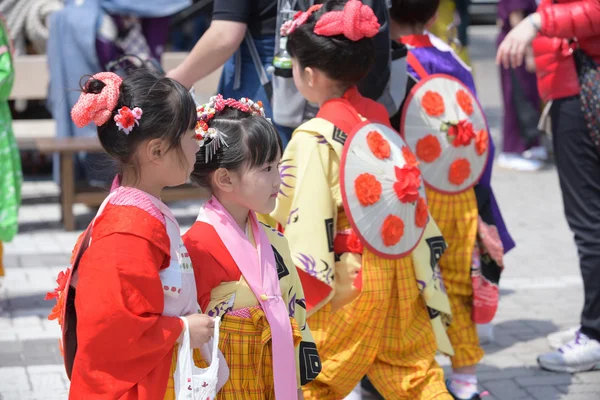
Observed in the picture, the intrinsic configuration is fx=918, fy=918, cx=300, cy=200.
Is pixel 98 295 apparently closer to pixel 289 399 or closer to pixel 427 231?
pixel 289 399

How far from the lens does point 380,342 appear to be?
10.4ft

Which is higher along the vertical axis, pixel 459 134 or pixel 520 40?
pixel 520 40

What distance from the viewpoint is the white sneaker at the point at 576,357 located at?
3.91 meters

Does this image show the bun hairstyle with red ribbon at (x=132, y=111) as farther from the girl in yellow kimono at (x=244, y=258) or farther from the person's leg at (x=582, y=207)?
the person's leg at (x=582, y=207)

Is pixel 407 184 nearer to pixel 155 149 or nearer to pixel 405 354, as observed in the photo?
pixel 405 354

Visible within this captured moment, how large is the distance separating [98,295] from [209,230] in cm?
48

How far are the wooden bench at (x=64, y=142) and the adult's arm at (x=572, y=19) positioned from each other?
2.97 meters

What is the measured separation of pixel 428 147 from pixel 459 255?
47 centimetres

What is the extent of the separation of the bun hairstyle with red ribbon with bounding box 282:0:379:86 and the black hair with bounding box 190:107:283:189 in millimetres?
595

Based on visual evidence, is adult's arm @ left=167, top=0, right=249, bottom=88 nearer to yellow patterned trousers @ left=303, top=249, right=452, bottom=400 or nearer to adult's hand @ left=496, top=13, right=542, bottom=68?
yellow patterned trousers @ left=303, top=249, right=452, bottom=400

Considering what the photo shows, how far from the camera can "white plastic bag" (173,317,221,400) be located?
2.21 metres

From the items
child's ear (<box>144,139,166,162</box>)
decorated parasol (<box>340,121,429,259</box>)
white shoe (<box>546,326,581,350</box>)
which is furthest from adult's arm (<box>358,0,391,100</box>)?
white shoe (<box>546,326,581,350</box>)

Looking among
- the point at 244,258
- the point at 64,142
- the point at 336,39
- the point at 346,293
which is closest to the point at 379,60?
the point at 336,39

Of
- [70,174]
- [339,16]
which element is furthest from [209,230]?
[70,174]
